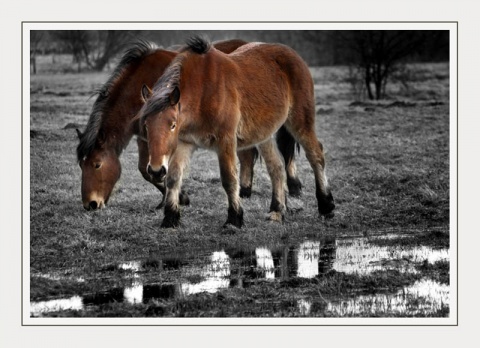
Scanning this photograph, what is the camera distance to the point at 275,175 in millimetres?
10414

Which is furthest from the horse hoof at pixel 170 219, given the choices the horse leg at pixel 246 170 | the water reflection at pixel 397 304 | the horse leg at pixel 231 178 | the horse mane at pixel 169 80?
the water reflection at pixel 397 304

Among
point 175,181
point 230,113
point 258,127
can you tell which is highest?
point 230,113

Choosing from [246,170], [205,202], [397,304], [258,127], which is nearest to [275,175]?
[258,127]

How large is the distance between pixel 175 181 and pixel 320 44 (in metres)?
7.31

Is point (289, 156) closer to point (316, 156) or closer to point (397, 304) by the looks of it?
point (316, 156)

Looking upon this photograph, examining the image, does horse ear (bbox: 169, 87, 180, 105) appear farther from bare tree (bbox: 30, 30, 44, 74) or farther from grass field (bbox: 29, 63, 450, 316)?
bare tree (bbox: 30, 30, 44, 74)

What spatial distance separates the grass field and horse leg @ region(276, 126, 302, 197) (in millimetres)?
218

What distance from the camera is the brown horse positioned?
8.52 m

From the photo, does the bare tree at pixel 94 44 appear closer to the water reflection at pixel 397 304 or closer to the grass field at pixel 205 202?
the grass field at pixel 205 202

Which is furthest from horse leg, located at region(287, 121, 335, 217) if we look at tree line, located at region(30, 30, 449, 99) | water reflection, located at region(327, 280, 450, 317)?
water reflection, located at region(327, 280, 450, 317)

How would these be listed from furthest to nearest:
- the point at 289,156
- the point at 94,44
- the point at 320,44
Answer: the point at 320,44, the point at 94,44, the point at 289,156

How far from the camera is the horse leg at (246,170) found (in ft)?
36.8
